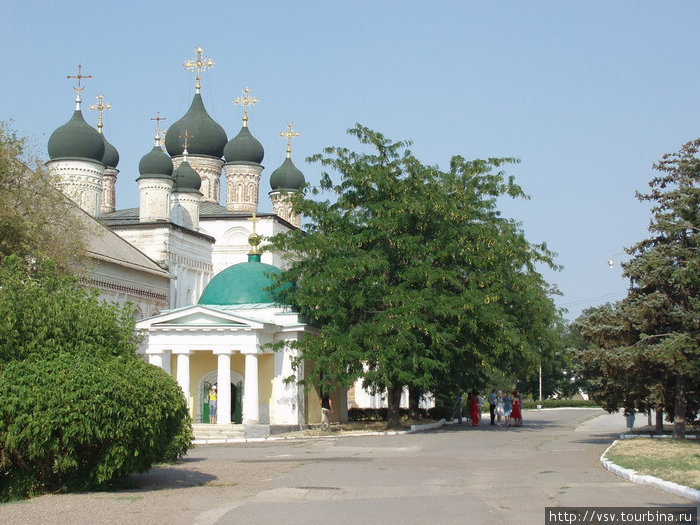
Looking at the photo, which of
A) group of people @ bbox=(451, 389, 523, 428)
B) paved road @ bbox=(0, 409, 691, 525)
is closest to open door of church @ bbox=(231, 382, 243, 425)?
group of people @ bbox=(451, 389, 523, 428)

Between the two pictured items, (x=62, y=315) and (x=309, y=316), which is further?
(x=309, y=316)

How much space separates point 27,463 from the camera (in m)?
12.3

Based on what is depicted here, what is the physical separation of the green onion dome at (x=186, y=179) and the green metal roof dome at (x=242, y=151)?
4.26 meters

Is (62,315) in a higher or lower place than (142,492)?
higher

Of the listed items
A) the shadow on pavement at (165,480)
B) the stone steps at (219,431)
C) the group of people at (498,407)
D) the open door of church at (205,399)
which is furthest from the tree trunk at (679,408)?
the open door of church at (205,399)

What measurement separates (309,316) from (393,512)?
57.8 ft

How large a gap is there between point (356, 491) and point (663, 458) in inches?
224

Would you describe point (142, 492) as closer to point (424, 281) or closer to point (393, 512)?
point (393, 512)

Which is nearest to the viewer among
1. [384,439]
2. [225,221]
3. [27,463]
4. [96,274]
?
[27,463]

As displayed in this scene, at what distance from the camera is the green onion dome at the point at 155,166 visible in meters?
47.2

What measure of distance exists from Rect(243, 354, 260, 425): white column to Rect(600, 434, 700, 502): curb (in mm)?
14473

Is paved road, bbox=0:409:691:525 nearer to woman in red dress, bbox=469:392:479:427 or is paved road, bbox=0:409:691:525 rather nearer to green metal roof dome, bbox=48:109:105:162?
woman in red dress, bbox=469:392:479:427

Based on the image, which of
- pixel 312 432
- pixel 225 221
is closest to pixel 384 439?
pixel 312 432

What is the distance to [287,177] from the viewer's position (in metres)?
56.9
